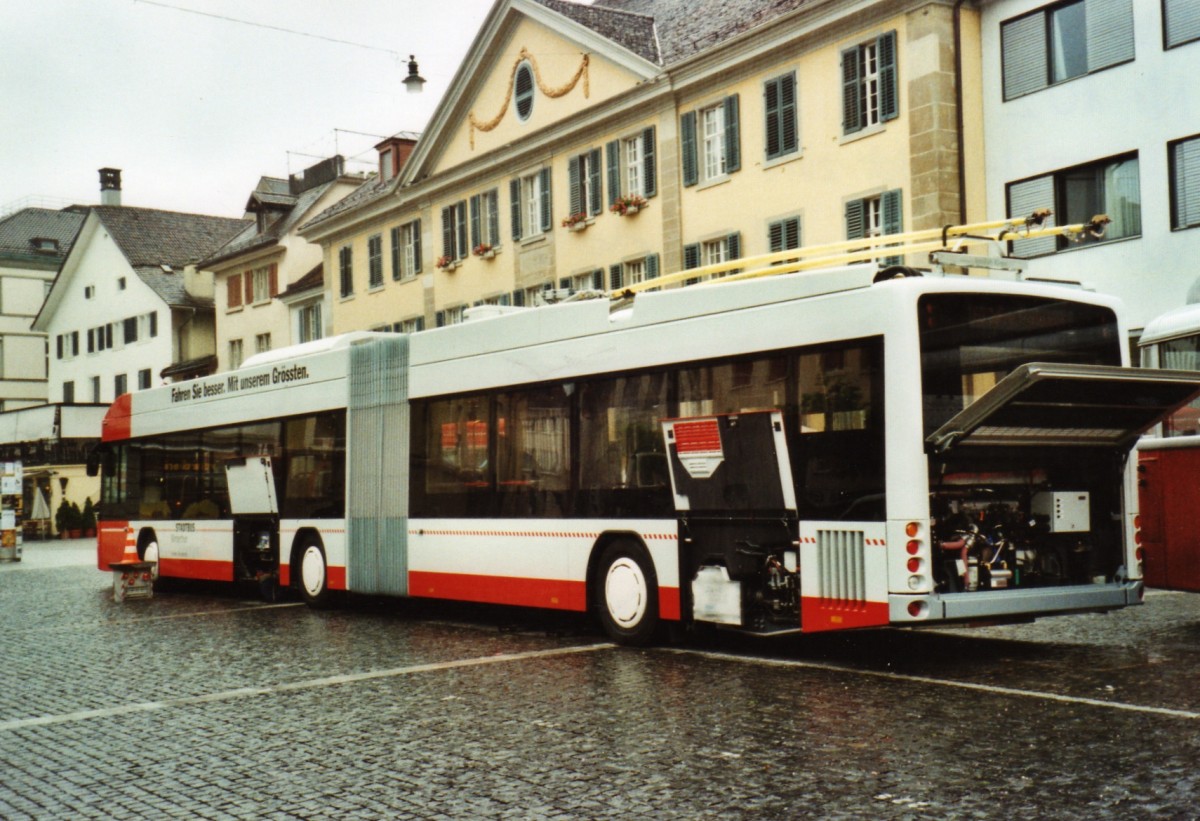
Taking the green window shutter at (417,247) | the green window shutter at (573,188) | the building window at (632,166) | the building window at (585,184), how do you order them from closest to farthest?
the building window at (632,166) < the building window at (585,184) < the green window shutter at (573,188) < the green window shutter at (417,247)

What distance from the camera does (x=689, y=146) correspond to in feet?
106

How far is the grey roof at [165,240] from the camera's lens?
66062 millimetres

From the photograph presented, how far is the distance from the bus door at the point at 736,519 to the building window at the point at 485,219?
93.7 ft

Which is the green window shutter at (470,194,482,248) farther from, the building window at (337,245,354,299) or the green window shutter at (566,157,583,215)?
the building window at (337,245,354,299)

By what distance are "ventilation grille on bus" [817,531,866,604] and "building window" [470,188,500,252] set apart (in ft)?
98.7

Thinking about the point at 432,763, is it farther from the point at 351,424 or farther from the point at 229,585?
the point at 229,585

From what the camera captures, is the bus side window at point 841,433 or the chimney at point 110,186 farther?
the chimney at point 110,186

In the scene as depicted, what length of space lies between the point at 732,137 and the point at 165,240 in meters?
47.8

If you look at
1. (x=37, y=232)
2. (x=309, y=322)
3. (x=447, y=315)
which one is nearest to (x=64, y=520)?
(x=309, y=322)

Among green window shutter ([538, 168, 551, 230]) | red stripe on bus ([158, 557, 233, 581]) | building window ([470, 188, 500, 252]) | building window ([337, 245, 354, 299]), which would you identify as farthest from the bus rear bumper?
building window ([337, 245, 354, 299])

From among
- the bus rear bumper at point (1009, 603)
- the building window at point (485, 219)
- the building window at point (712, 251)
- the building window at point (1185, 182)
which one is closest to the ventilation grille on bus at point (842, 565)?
the bus rear bumper at point (1009, 603)

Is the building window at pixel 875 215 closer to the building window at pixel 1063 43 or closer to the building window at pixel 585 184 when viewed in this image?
the building window at pixel 1063 43

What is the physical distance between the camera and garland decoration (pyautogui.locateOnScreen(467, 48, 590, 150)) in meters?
36.1

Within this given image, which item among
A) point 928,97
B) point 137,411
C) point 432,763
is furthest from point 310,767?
point 928,97
